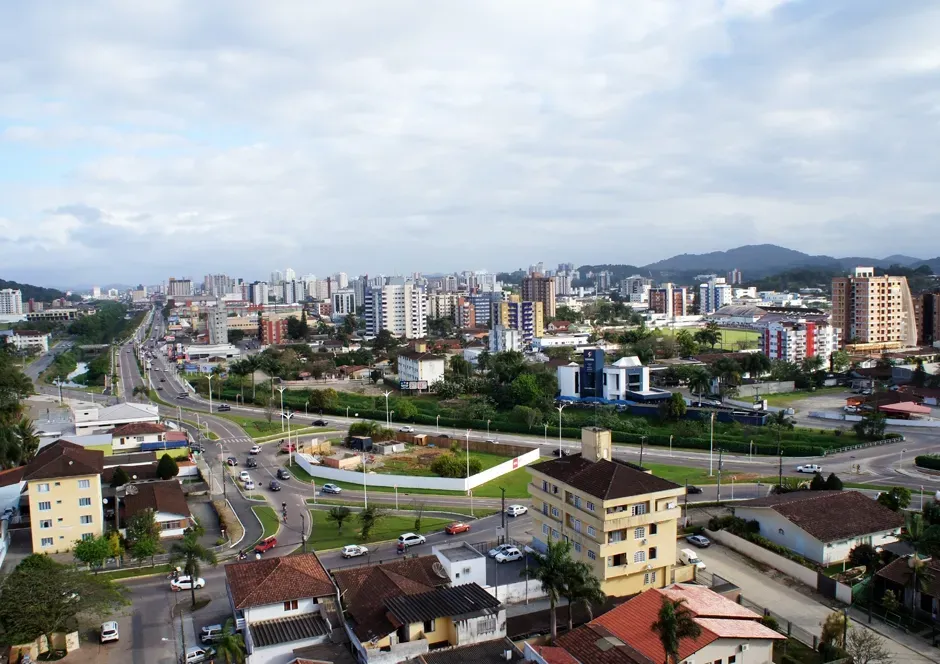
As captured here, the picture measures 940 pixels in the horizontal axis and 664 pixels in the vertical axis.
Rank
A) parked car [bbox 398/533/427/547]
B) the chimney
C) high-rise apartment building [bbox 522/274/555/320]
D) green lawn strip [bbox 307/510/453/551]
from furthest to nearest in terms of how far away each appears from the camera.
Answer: high-rise apartment building [bbox 522/274/555/320] < green lawn strip [bbox 307/510/453/551] < parked car [bbox 398/533/427/547] < the chimney

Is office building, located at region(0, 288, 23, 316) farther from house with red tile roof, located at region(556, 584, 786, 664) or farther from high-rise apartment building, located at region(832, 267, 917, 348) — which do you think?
house with red tile roof, located at region(556, 584, 786, 664)

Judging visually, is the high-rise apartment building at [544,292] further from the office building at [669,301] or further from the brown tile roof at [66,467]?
the brown tile roof at [66,467]

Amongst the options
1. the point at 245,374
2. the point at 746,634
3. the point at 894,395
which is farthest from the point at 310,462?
the point at 894,395

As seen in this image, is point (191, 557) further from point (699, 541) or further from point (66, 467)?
point (699, 541)

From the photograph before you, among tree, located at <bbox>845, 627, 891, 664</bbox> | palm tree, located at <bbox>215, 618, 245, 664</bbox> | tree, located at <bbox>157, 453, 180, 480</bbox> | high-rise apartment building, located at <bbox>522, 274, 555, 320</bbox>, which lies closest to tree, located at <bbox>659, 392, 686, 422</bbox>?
tree, located at <bbox>845, 627, 891, 664</bbox>

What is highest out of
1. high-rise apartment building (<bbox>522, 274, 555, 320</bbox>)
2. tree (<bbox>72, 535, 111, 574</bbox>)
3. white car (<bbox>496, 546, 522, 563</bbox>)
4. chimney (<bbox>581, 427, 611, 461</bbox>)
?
high-rise apartment building (<bbox>522, 274, 555, 320</bbox>)

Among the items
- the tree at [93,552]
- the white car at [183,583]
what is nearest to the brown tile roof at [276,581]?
the white car at [183,583]
